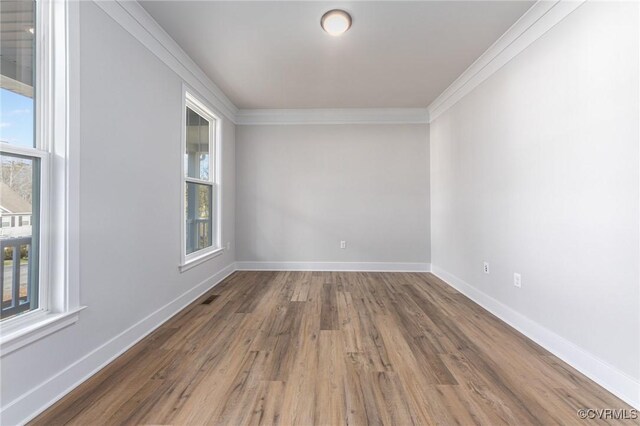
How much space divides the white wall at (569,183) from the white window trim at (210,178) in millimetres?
3140

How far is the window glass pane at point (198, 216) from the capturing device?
3.10 meters

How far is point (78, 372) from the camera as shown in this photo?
1543 millimetres

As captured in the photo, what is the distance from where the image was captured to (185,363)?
176 cm

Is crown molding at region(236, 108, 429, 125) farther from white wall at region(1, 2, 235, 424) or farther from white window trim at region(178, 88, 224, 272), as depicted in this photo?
white wall at region(1, 2, 235, 424)

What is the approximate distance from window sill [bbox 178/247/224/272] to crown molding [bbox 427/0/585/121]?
12.0ft

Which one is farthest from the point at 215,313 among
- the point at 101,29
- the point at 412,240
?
Answer: the point at 412,240

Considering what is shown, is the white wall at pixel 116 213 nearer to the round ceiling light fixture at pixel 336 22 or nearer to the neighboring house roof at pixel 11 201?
the neighboring house roof at pixel 11 201

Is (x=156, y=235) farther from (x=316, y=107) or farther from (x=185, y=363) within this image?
(x=316, y=107)

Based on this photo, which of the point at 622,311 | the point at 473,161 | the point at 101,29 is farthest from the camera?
the point at 473,161

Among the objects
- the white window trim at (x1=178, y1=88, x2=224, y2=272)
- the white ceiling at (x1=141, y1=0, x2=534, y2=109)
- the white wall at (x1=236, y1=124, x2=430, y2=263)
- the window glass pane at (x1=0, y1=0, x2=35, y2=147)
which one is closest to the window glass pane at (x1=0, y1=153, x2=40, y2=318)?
the window glass pane at (x1=0, y1=0, x2=35, y2=147)

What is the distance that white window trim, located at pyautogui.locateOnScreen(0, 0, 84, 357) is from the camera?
1449 millimetres

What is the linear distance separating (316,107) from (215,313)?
10.5 ft

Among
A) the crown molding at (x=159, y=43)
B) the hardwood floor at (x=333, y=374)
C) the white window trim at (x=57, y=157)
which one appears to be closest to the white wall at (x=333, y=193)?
the crown molding at (x=159, y=43)

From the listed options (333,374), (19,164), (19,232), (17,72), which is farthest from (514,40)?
(19,232)
